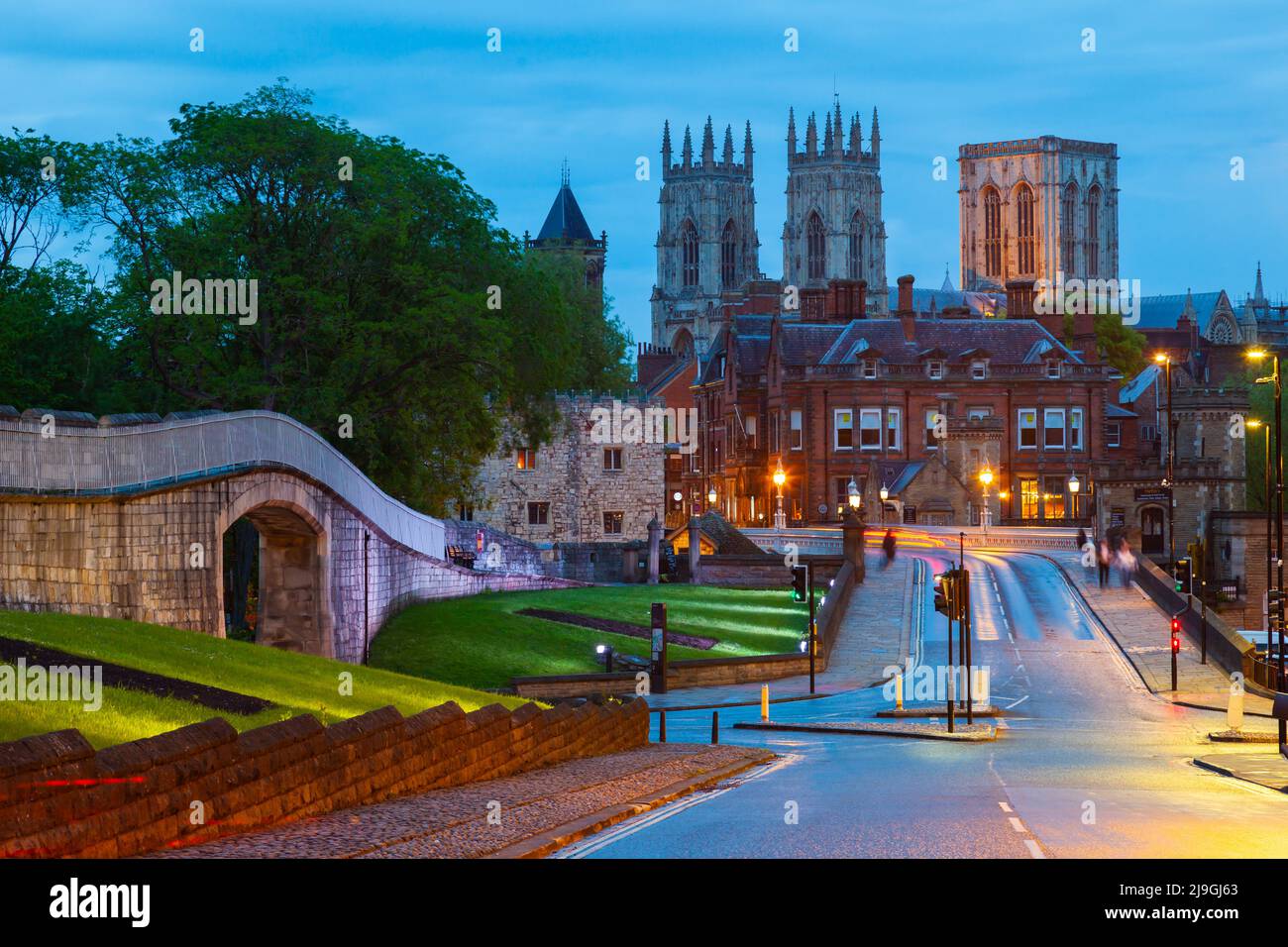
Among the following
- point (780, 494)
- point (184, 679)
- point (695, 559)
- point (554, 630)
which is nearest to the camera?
point (184, 679)

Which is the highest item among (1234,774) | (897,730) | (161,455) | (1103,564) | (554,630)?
(161,455)

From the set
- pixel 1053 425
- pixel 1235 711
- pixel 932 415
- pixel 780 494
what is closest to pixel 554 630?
pixel 1235 711

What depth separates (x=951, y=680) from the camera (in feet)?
123

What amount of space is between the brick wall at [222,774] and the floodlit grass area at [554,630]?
Result: 2337cm

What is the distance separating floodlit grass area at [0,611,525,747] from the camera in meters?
16.4

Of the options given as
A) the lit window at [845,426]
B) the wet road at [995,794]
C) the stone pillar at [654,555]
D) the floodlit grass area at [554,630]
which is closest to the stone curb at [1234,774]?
the wet road at [995,794]

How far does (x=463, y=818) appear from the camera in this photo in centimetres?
1744

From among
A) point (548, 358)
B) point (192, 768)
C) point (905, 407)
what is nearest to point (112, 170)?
point (548, 358)

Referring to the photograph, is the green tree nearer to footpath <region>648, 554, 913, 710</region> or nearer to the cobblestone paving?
footpath <region>648, 554, 913, 710</region>

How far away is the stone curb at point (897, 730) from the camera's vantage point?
117 feet

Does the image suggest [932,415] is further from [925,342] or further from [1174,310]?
[1174,310]

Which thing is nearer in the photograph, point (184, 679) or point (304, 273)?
point (184, 679)

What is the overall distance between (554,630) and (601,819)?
35.0 metres
